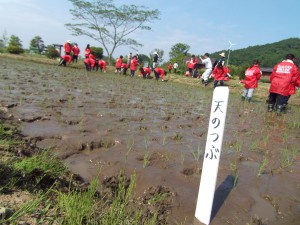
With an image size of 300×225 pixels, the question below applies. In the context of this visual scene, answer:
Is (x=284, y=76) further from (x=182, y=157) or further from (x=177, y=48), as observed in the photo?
(x=177, y=48)

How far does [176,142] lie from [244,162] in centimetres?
90

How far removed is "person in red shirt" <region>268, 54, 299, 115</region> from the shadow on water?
19.9 feet

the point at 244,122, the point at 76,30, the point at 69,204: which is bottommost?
the point at 244,122

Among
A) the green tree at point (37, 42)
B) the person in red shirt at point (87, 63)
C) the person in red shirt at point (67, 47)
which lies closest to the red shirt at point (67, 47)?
the person in red shirt at point (67, 47)

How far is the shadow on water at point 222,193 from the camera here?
7.05 feet

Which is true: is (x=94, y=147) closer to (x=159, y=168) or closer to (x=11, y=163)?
(x=159, y=168)

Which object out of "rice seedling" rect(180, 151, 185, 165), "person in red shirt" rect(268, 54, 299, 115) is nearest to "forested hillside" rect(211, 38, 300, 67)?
"person in red shirt" rect(268, 54, 299, 115)

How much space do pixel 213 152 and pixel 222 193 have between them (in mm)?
791

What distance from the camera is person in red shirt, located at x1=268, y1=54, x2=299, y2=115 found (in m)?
7.73

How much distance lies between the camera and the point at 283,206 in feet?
7.57

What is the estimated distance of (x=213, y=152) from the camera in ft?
5.82

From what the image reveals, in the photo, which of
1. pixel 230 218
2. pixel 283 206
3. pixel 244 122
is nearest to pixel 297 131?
pixel 244 122

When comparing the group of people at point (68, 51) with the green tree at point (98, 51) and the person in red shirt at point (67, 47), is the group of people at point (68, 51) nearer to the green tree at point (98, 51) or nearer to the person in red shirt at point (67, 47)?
the person in red shirt at point (67, 47)

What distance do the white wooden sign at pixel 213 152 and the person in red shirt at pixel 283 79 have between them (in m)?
6.90
